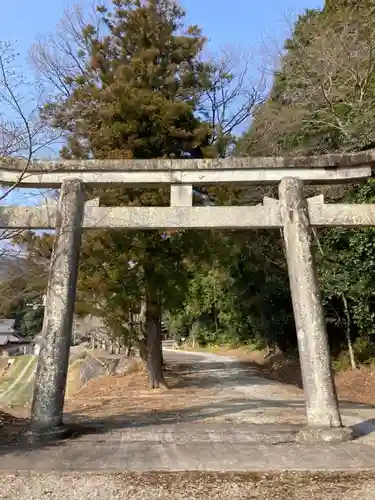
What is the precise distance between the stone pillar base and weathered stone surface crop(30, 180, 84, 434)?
360cm

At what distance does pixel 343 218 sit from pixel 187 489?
502 cm

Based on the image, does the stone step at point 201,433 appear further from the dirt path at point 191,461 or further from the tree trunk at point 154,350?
the tree trunk at point 154,350

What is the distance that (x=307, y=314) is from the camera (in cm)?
702

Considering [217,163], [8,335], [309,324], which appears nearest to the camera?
[309,324]

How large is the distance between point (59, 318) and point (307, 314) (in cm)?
383

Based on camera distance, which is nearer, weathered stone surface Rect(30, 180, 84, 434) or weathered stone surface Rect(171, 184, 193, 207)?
weathered stone surface Rect(30, 180, 84, 434)

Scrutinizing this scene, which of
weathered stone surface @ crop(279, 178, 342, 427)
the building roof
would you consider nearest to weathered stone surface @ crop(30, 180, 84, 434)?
weathered stone surface @ crop(279, 178, 342, 427)

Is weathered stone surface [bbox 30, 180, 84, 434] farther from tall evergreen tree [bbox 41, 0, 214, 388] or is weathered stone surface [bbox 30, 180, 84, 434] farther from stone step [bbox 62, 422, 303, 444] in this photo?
tall evergreen tree [bbox 41, 0, 214, 388]

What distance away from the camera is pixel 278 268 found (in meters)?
22.4

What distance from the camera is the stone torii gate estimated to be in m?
6.88

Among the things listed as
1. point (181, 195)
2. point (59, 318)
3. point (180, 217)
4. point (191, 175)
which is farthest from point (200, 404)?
point (191, 175)

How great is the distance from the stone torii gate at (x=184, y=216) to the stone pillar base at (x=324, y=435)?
234 millimetres

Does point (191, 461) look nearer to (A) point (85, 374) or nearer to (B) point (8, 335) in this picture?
(A) point (85, 374)

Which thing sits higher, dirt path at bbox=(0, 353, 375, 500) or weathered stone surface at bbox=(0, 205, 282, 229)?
weathered stone surface at bbox=(0, 205, 282, 229)
